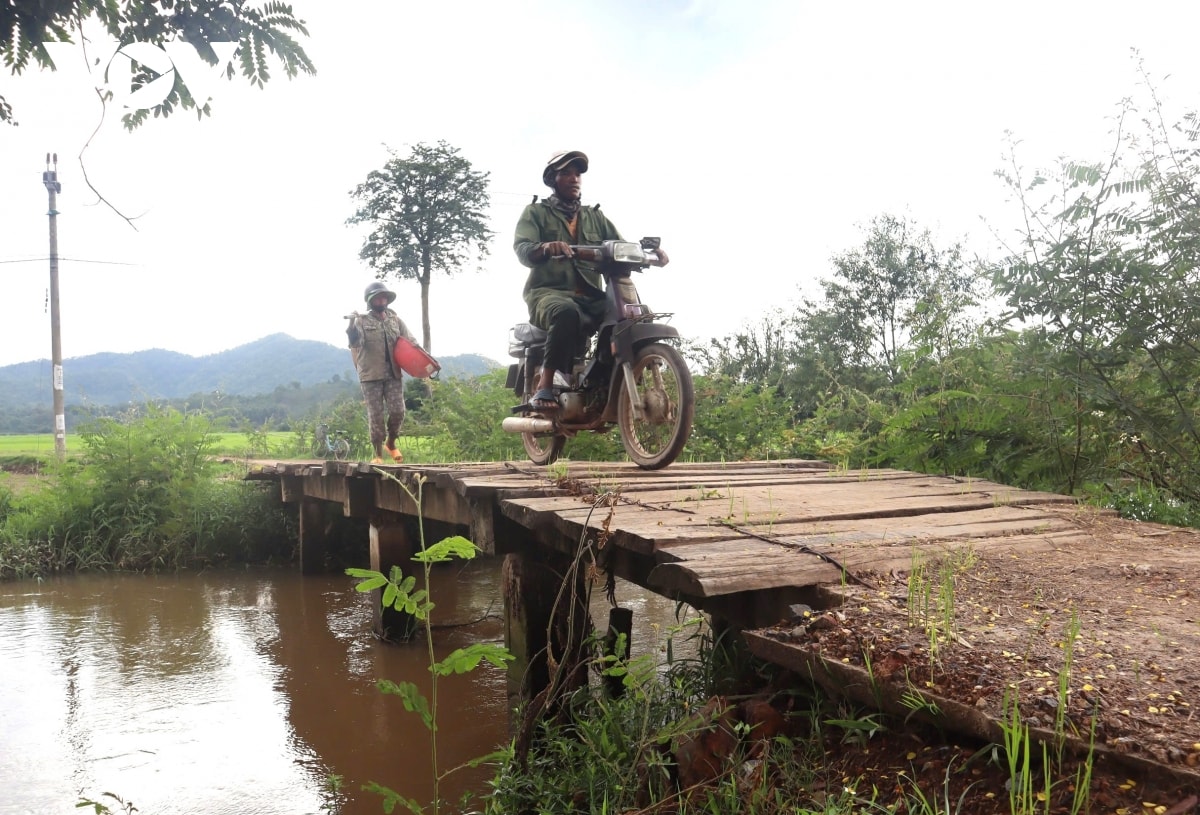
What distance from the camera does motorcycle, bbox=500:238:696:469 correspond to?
504 centimetres

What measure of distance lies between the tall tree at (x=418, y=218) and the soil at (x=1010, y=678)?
24.8m

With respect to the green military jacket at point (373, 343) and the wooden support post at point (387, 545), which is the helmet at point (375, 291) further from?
the wooden support post at point (387, 545)

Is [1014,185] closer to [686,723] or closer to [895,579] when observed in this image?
[895,579]

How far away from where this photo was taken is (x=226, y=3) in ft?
7.36

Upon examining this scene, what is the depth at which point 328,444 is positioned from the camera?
13.0m

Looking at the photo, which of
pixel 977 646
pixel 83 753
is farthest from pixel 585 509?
pixel 83 753

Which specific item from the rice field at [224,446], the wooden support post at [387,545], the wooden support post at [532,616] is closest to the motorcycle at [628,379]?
the wooden support post at [532,616]

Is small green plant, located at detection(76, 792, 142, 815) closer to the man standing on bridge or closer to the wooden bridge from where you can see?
the wooden bridge

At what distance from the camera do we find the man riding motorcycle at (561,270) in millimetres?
5453

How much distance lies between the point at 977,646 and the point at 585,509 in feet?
5.96

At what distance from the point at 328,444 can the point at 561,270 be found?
8249 mm

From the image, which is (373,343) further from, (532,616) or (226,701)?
(532,616)

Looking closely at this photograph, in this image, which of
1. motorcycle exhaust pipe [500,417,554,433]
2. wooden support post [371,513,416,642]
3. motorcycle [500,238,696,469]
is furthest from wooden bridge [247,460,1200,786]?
wooden support post [371,513,416,642]

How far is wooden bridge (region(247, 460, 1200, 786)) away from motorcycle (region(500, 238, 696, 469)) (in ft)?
1.00
